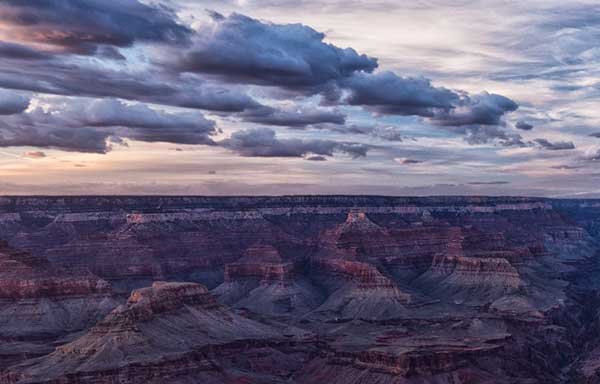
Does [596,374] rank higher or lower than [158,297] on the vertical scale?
lower

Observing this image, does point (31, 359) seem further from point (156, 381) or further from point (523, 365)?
point (523, 365)

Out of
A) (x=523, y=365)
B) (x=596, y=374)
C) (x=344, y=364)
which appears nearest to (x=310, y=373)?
(x=344, y=364)

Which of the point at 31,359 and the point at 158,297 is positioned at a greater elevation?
the point at 158,297

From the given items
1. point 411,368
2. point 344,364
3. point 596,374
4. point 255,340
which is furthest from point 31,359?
point 596,374

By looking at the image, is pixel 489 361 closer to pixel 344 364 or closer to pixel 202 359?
pixel 344 364

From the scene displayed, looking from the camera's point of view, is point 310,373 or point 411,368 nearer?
point 411,368

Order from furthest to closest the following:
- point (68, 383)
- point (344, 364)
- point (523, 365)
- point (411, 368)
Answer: point (523, 365) < point (344, 364) < point (411, 368) < point (68, 383)

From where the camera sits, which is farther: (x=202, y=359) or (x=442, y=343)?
(x=442, y=343)

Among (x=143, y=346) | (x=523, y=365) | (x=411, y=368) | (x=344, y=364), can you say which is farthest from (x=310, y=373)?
(x=523, y=365)

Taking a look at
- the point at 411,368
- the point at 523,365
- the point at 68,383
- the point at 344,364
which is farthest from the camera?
the point at 523,365
